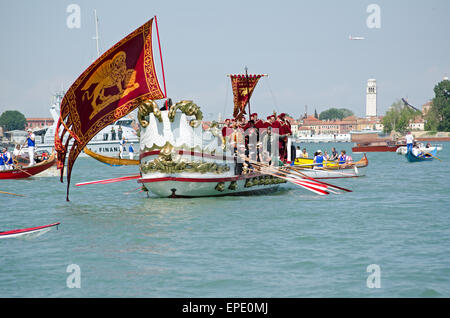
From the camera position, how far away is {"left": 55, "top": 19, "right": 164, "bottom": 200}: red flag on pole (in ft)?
66.2

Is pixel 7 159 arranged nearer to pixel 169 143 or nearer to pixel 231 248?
pixel 169 143

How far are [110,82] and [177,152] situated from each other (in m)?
3.49

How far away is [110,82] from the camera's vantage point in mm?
20797

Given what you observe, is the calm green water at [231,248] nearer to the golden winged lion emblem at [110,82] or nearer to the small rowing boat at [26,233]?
the small rowing boat at [26,233]

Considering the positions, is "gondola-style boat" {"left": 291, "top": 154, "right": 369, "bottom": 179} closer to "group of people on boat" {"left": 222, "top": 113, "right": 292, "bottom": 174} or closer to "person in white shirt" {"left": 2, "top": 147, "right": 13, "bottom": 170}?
"group of people on boat" {"left": 222, "top": 113, "right": 292, "bottom": 174}

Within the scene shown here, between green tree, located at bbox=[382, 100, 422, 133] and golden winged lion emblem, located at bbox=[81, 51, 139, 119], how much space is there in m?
161

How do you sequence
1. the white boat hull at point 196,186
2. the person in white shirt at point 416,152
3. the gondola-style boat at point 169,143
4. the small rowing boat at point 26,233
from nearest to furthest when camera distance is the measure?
the small rowing boat at point 26,233
the gondola-style boat at point 169,143
the white boat hull at point 196,186
the person in white shirt at point 416,152

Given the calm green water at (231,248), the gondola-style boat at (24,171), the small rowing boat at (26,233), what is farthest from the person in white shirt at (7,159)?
the small rowing boat at (26,233)

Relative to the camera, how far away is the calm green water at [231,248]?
39.4 feet

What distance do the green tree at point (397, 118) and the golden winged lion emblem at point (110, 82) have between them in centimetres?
16078

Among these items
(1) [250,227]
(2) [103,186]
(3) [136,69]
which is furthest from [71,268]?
(2) [103,186]

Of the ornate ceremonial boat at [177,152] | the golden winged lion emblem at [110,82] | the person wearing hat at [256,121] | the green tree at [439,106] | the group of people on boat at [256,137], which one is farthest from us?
the green tree at [439,106]
